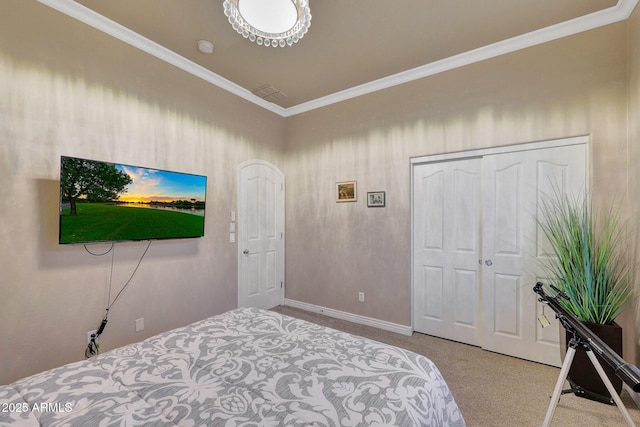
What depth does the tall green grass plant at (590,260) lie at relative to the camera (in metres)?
2.08

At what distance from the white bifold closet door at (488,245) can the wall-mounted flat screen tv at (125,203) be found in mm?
2573

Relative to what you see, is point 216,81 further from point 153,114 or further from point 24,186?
point 24,186

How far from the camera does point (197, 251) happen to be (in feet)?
10.3

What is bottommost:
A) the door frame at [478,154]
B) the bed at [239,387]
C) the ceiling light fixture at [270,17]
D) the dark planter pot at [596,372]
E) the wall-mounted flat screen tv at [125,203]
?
the dark planter pot at [596,372]

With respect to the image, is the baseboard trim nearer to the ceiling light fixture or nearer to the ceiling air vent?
the ceiling air vent

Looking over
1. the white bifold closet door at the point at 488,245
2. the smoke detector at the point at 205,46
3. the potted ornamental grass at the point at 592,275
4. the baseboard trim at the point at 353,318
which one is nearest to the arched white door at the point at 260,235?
the baseboard trim at the point at 353,318

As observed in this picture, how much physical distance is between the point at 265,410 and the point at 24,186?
2390mm

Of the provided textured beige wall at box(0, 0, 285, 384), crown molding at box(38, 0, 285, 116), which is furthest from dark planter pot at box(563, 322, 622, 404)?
crown molding at box(38, 0, 285, 116)

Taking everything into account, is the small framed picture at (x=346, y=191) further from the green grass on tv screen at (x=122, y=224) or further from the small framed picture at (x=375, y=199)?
the green grass on tv screen at (x=122, y=224)

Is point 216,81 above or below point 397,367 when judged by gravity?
above

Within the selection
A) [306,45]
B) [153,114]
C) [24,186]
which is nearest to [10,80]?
[24,186]

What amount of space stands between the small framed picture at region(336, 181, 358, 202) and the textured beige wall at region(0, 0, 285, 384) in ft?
5.23

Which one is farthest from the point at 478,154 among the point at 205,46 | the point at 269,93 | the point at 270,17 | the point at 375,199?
the point at 205,46

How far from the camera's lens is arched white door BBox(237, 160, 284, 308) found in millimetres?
3650
